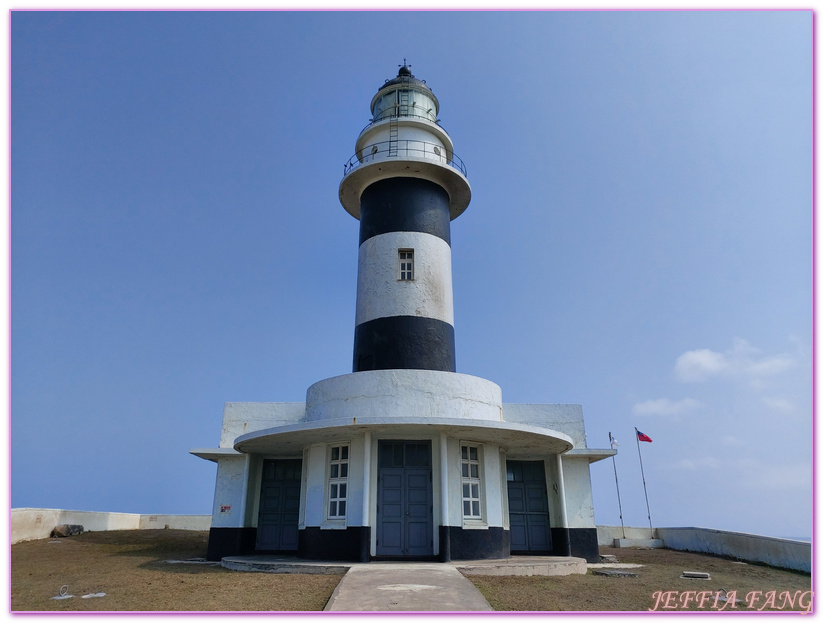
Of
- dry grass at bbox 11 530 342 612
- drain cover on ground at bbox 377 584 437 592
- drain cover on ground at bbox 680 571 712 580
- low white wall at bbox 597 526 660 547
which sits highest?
low white wall at bbox 597 526 660 547

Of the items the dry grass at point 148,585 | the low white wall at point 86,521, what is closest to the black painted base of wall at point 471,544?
the dry grass at point 148,585

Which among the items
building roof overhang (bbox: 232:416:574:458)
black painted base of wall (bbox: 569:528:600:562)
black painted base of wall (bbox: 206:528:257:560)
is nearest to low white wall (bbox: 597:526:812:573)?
black painted base of wall (bbox: 569:528:600:562)

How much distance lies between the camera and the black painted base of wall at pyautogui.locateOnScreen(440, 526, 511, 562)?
11.1 metres

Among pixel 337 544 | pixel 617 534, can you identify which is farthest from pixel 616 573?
pixel 617 534

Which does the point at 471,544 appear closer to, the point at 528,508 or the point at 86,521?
the point at 528,508

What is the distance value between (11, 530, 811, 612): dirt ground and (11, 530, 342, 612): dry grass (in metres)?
0.01

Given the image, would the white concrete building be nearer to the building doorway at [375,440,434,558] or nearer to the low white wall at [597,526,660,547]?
the building doorway at [375,440,434,558]

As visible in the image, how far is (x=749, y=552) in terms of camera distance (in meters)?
14.7

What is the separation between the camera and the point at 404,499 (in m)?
11.8

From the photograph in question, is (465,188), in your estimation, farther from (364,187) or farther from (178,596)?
(178,596)

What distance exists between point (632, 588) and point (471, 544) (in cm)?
349

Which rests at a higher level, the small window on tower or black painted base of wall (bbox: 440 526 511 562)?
the small window on tower

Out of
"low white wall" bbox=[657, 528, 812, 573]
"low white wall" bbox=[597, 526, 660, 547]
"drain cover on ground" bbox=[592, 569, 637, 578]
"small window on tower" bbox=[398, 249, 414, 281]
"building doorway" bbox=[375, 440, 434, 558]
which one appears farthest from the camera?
"low white wall" bbox=[597, 526, 660, 547]

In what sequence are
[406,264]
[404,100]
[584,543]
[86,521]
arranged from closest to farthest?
[584,543]
[406,264]
[404,100]
[86,521]
